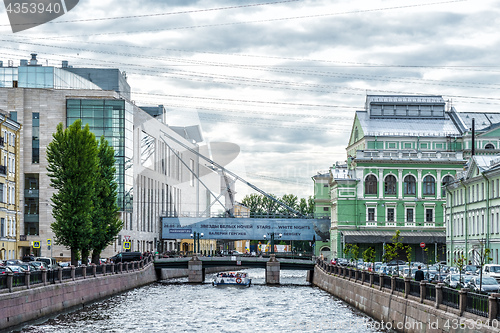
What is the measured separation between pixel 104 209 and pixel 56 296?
98.9 ft

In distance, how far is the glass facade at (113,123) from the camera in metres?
109

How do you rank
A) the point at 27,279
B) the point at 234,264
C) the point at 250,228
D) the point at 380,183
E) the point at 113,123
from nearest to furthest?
the point at 27,279 → the point at 234,264 → the point at 113,123 → the point at 380,183 → the point at 250,228

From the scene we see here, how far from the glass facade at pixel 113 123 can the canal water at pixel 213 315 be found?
138 ft

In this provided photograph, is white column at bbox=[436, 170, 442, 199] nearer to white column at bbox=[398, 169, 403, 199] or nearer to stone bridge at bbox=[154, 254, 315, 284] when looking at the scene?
white column at bbox=[398, 169, 403, 199]

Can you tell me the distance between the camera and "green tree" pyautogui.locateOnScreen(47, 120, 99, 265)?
226ft

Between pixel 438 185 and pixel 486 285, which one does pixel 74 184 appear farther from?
pixel 438 185

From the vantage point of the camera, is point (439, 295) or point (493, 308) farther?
point (439, 295)

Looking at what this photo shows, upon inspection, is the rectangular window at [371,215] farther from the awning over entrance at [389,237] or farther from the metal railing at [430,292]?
the metal railing at [430,292]

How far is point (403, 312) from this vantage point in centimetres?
3831

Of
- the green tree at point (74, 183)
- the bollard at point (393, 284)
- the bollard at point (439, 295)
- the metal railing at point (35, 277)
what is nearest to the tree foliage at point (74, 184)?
the green tree at point (74, 183)

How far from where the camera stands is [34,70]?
125 m

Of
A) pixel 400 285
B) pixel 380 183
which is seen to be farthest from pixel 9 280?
pixel 380 183

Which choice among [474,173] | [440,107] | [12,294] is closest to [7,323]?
[12,294]

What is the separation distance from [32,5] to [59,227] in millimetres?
38458
